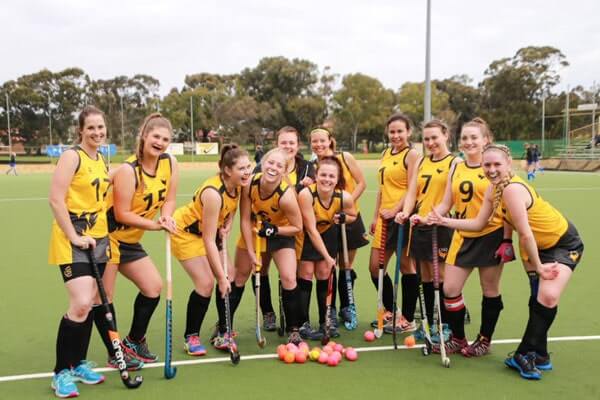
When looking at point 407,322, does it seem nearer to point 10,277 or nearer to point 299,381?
point 299,381

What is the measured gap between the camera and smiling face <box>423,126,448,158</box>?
4.93m

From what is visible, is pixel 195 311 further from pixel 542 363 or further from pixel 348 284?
pixel 542 363

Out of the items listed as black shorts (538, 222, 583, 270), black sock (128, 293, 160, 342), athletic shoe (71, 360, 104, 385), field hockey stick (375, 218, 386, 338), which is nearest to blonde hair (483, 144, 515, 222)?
black shorts (538, 222, 583, 270)

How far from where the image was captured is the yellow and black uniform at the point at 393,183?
5387 mm

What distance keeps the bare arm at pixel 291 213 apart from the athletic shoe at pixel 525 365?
209 cm

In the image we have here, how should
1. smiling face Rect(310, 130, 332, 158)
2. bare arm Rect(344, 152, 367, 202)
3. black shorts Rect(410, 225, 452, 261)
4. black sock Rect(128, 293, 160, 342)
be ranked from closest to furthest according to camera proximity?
black sock Rect(128, 293, 160, 342)
black shorts Rect(410, 225, 452, 261)
smiling face Rect(310, 130, 332, 158)
bare arm Rect(344, 152, 367, 202)

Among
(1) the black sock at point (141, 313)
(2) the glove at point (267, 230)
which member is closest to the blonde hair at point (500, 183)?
(2) the glove at point (267, 230)

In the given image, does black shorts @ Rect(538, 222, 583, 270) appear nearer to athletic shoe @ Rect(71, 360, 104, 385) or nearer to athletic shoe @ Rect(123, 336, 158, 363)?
athletic shoe @ Rect(123, 336, 158, 363)

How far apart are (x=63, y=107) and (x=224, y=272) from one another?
6239cm

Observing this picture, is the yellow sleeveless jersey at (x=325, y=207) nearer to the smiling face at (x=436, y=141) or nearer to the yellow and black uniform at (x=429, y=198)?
the yellow and black uniform at (x=429, y=198)

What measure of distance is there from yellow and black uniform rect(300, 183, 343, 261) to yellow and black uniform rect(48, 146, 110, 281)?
6.10 feet

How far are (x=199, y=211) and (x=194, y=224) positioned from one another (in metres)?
0.13

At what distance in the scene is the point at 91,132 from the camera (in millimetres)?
3961

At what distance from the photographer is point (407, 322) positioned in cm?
535
